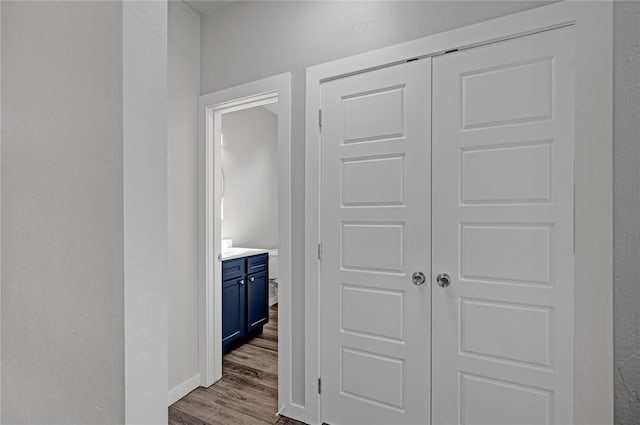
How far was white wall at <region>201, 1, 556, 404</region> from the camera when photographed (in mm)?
1734

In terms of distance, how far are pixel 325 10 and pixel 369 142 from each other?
862 millimetres

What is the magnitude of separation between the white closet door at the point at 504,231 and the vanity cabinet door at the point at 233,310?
1864 mm

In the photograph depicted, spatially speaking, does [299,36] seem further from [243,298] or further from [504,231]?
[243,298]

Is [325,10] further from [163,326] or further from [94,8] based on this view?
[163,326]

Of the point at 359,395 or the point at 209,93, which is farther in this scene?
the point at 209,93

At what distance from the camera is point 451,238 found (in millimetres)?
1677

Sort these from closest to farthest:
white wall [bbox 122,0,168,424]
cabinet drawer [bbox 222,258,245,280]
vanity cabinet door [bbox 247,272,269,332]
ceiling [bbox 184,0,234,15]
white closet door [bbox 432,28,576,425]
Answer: white wall [bbox 122,0,168,424] → white closet door [bbox 432,28,576,425] → ceiling [bbox 184,0,234,15] → cabinet drawer [bbox 222,258,245,280] → vanity cabinet door [bbox 247,272,269,332]

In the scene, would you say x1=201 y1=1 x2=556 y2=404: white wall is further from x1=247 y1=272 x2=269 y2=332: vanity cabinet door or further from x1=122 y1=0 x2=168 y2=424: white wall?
x1=122 y1=0 x2=168 y2=424: white wall

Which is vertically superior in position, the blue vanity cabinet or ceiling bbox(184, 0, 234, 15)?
ceiling bbox(184, 0, 234, 15)

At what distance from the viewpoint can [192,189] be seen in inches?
99.7

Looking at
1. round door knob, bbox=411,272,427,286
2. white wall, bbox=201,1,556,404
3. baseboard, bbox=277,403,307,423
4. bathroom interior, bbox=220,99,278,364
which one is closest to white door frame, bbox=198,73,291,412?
white wall, bbox=201,1,556,404

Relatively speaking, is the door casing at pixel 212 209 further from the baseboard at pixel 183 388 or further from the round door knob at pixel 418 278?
the round door knob at pixel 418 278

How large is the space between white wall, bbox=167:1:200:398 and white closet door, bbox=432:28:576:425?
173 centimetres

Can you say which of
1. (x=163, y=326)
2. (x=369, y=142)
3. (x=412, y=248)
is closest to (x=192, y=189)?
(x=369, y=142)
